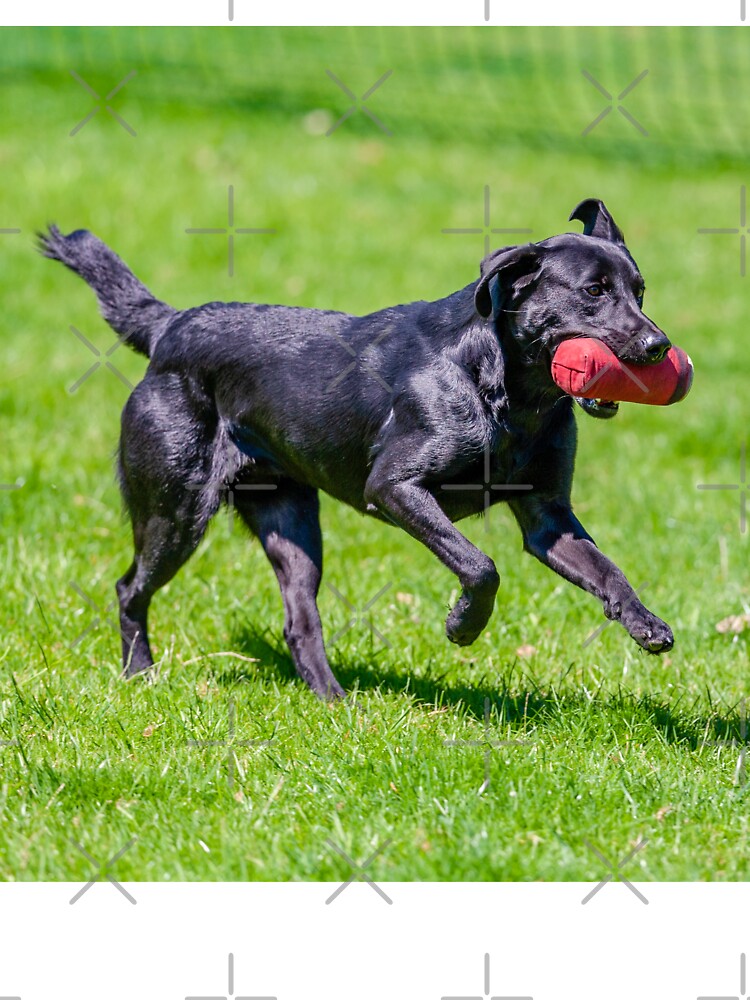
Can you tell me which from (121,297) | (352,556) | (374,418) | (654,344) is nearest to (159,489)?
(121,297)

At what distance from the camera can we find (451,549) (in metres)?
3.90

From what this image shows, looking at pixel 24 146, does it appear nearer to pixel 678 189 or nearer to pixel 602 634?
pixel 678 189

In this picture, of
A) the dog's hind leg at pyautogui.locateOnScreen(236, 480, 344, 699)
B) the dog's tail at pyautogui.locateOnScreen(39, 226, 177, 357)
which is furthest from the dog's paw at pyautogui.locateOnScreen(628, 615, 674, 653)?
the dog's tail at pyautogui.locateOnScreen(39, 226, 177, 357)

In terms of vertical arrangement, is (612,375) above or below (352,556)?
above

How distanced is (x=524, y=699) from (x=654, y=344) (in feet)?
4.20

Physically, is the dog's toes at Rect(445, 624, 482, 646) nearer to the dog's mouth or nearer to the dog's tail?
the dog's mouth

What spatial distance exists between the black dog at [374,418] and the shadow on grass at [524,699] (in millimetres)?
200

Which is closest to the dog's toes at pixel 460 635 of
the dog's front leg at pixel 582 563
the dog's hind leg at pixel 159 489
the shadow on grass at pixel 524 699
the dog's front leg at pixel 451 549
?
the dog's front leg at pixel 451 549

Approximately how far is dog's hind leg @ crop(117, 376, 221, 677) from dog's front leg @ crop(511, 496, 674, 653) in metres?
1.11

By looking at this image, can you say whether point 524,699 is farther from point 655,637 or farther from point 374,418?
point 374,418

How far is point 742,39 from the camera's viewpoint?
52.0ft

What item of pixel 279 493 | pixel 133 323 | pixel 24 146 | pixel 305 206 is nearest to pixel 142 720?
pixel 279 493

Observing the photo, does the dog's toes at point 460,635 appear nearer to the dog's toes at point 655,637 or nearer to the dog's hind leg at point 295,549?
the dog's toes at point 655,637

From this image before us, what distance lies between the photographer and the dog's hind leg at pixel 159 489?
452 centimetres
